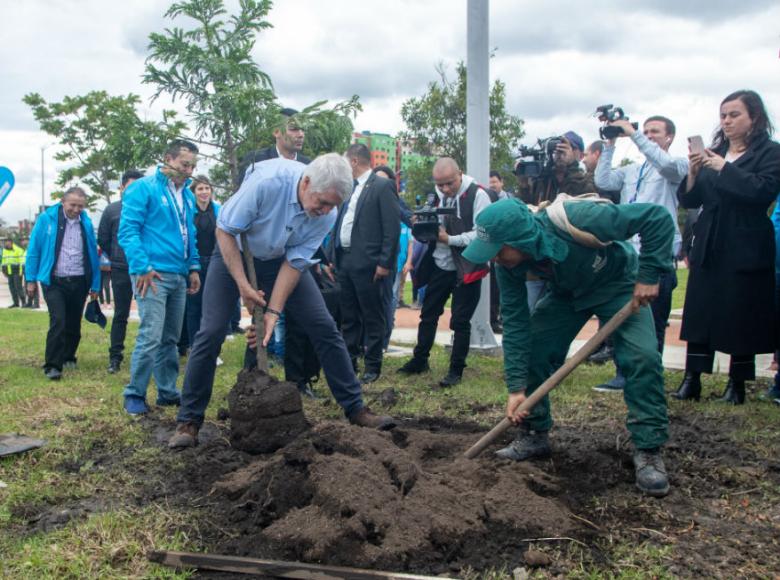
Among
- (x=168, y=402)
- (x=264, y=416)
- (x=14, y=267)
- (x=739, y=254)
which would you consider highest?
(x=739, y=254)

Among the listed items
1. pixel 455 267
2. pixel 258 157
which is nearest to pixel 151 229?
pixel 258 157

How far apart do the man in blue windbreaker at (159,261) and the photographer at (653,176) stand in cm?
343

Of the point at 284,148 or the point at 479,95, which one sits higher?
the point at 479,95

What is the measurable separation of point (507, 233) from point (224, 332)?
1997 millimetres

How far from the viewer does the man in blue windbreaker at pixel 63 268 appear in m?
7.18

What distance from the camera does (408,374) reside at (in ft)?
22.5

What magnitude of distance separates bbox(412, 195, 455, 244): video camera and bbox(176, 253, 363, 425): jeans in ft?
5.59

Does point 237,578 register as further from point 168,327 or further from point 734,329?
point 734,329

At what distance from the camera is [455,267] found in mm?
6473

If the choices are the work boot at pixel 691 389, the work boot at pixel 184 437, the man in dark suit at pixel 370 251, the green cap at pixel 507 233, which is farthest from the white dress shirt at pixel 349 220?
the green cap at pixel 507 233

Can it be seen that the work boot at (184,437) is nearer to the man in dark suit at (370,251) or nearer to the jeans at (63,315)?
the man in dark suit at (370,251)

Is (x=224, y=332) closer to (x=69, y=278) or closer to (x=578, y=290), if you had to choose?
(x=578, y=290)

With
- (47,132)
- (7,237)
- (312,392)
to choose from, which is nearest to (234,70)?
(312,392)

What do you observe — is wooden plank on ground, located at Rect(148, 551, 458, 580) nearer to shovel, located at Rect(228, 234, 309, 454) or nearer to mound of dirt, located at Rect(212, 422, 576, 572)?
mound of dirt, located at Rect(212, 422, 576, 572)
